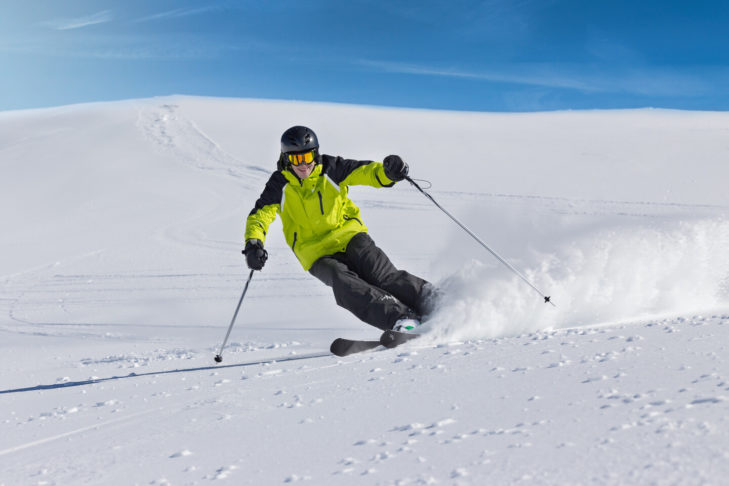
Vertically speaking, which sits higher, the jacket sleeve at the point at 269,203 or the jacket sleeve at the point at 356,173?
the jacket sleeve at the point at 356,173

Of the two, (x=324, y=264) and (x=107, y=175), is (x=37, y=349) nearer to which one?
(x=324, y=264)

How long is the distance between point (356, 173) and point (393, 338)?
1480mm

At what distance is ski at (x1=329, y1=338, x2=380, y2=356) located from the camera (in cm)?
363

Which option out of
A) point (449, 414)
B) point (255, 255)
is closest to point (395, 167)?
point (255, 255)

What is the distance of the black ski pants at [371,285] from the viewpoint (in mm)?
3947

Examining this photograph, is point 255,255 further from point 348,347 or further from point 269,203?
point 348,347

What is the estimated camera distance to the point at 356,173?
15.1ft

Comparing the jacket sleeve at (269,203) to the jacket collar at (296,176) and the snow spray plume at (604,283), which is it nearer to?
the jacket collar at (296,176)

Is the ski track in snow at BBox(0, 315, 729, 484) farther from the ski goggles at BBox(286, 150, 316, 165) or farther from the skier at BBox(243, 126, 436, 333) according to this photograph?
the ski goggles at BBox(286, 150, 316, 165)

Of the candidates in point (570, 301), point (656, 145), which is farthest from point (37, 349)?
point (656, 145)

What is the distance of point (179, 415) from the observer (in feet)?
8.52

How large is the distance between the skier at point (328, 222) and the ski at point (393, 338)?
472 millimetres

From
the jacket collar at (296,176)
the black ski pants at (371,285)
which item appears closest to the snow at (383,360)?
the black ski pants at (371,285)

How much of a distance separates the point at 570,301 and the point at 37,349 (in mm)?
4511
